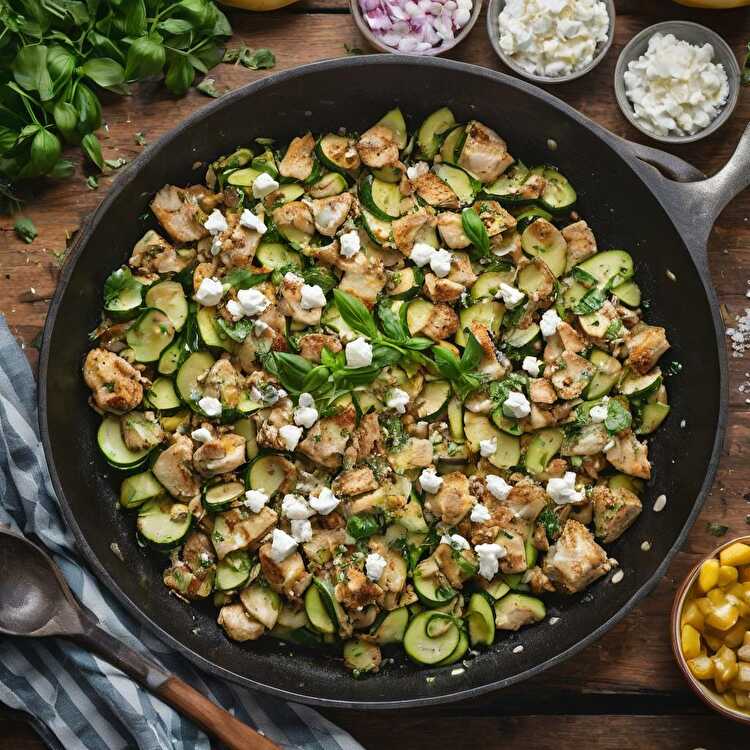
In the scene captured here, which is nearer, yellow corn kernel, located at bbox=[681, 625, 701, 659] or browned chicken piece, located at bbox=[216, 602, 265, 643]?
browned chicken piece, located at bbox=[216, 602, 265, 643]

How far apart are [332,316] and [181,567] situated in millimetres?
1252

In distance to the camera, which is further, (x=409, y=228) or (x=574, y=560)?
(x=409, y=228)

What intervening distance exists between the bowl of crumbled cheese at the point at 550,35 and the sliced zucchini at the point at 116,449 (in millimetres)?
2371

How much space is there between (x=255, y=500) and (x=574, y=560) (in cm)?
136

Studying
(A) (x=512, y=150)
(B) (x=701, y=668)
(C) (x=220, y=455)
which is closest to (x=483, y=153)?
(A) (x=512, y=150)

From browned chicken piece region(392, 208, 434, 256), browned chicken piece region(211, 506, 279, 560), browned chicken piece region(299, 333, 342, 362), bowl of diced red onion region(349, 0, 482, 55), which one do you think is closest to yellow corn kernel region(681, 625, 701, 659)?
browned chicken piece region(211, 506, 279, 560)

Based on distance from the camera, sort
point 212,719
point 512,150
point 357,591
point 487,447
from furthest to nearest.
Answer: point 512,150
point 487,447
point 357,591
point 212,719

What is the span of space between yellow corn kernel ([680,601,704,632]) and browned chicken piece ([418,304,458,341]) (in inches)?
62.8

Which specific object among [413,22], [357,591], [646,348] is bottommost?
[357,591]

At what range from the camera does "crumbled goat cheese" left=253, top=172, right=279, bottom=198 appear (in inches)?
169

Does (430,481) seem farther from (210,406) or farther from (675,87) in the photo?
(675,87)

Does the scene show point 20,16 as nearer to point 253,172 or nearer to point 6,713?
point 253,172

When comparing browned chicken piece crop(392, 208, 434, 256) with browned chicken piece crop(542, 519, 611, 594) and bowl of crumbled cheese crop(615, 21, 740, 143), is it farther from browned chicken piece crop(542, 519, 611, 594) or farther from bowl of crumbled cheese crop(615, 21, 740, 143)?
browned chicken piece crop(542, 519, 611, 594)

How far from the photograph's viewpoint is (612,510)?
428cm
